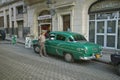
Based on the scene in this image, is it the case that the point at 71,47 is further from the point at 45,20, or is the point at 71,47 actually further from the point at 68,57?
the point at 45,20

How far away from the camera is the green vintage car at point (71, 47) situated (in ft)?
27.5

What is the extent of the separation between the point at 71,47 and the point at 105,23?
17.4 ft

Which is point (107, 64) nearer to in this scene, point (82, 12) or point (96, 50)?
point (96, 50)

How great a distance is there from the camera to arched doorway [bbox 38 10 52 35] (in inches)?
733

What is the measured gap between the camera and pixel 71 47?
8805mm

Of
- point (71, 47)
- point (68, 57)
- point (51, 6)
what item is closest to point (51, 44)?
point (68, 57)

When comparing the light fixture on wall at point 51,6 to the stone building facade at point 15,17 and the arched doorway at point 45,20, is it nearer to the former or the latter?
the arched doorway at point 45,20

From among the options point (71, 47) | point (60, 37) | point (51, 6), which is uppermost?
point (51, 6)

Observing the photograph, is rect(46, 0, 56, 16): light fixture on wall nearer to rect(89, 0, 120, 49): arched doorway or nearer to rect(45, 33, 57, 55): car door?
rect(89, 0, 120, 49): arched doorway

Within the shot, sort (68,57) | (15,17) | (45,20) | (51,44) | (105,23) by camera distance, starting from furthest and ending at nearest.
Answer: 1. (15,17)
2. (45,20)
3. (105,23)
4. (51,44)
5. (68,57)

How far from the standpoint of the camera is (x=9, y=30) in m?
28.7

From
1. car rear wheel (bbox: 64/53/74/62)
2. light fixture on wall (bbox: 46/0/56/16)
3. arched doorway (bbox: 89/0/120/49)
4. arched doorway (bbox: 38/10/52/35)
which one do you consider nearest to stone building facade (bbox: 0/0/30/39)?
arched doorway (bbox: 38/10/52/35)

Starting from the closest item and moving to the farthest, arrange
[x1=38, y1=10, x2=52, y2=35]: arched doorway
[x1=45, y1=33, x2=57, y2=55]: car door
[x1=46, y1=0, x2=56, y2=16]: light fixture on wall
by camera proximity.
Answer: [x1=45, y1=33, x2=57, y2=55]: car door, [x1=46, y1=0, x2=56, y2=16]: light fixture on wall, [x1=38, y1=10, x2=52, y2=35]: arched doorway

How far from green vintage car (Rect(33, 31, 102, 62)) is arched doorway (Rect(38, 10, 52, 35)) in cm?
831
